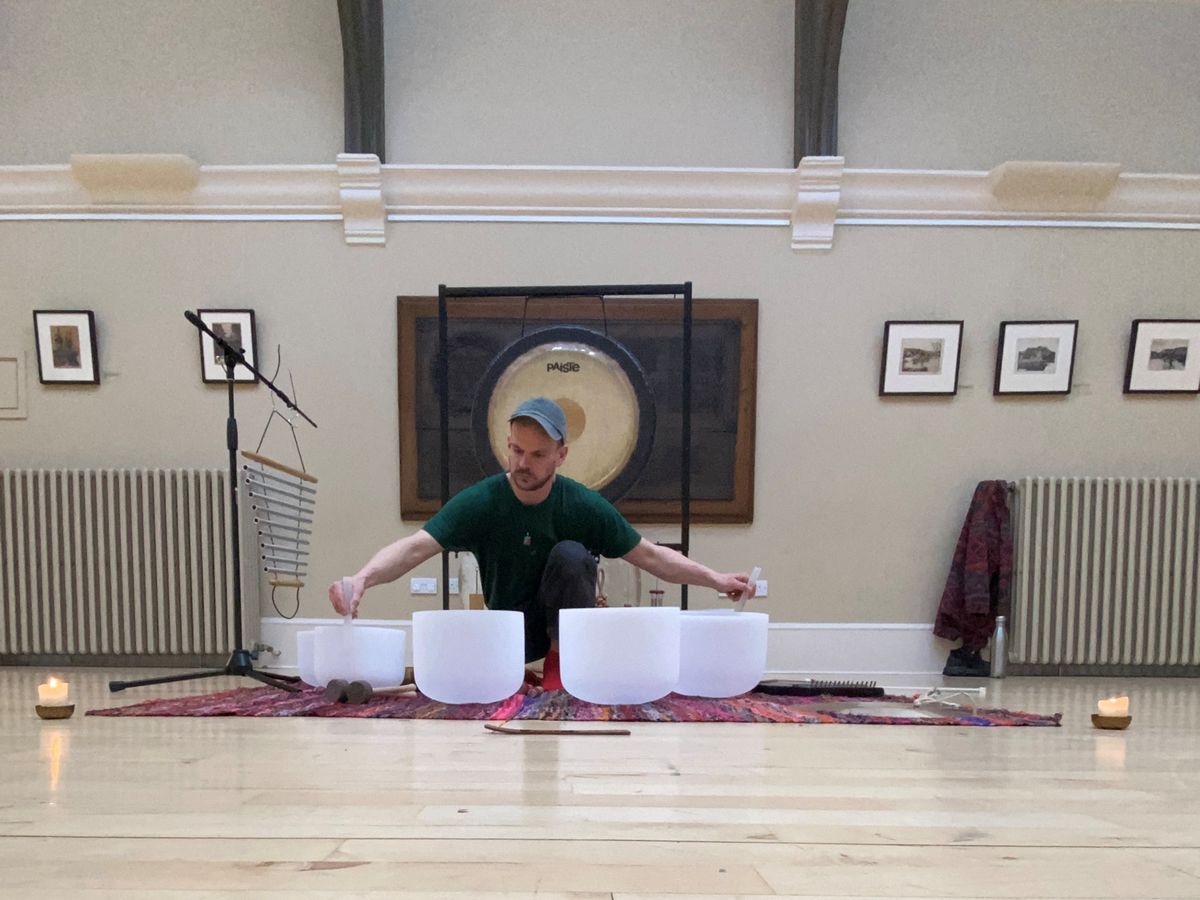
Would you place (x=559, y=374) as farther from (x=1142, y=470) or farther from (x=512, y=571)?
(x=1142, y=470)

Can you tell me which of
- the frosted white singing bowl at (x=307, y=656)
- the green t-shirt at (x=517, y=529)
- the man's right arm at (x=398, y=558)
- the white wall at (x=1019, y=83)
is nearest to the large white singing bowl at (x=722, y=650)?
the green t-shirt at (x=517, y=529)

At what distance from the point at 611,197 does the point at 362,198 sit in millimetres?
982

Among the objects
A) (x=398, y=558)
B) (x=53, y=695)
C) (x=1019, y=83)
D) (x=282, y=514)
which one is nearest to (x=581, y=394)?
(x=398, y=558)

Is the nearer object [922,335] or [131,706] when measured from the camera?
[131,706]

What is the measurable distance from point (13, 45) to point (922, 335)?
385 cm

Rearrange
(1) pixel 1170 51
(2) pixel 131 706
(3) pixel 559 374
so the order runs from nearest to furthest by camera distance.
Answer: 1. (2) pixel 131 706
2. (3) pixel 559 374
3. (1) pixel 1170 51

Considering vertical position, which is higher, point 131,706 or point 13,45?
point 13,45

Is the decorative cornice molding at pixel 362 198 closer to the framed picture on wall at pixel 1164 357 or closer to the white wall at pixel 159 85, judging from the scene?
the white wall at pixel 159 85

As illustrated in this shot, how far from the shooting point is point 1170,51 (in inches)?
143

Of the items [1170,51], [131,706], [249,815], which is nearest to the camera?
[249,815]

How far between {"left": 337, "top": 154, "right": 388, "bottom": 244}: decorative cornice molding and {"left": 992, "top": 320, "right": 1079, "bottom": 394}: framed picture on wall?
253 centimetres

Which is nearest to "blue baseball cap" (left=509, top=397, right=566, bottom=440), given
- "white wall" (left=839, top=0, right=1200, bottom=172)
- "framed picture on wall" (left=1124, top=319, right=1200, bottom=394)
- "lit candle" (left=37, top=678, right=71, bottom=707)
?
"lit candle" (left=37, top=678, right=71, bottom=707)

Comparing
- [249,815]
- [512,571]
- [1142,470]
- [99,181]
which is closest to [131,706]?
[512,571]

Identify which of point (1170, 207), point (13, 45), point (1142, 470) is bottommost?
point (1142, 470)
